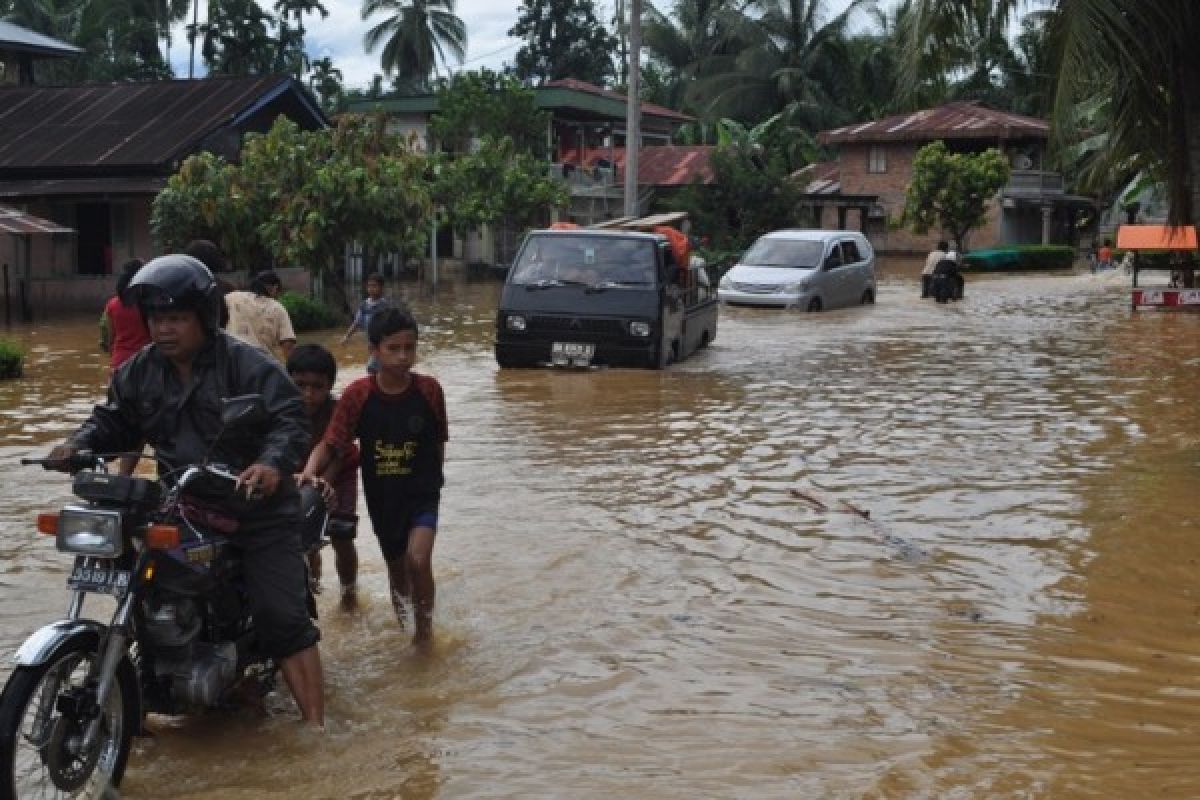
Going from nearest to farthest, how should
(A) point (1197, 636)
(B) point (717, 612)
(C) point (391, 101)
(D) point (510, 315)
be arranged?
(A) point (1197, 636), (B) point (717, 612), (D) point (510, 315), (C) point (391, 101)

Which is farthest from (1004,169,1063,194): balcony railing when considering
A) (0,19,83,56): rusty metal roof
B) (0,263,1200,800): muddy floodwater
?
(0,263,1200,800): muddy floodwater

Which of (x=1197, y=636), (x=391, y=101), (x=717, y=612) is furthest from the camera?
(x=391, y=101)

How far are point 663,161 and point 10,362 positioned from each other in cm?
3736

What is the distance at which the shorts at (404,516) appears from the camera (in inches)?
244

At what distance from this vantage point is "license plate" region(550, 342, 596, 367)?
53.7ft

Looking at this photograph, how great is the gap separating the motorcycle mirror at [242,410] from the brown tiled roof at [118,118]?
969 inches

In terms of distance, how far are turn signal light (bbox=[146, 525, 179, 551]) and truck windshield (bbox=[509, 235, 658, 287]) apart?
12.2 meters

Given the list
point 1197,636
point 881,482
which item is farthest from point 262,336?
point 1197,636

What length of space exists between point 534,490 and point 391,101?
1550 inches

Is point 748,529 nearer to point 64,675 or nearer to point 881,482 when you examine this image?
point 881,482

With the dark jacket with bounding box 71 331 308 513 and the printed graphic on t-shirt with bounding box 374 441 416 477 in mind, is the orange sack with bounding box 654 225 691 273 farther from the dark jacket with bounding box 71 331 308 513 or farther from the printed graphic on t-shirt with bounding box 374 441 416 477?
the dark jacket with bounding box 71 331 308 513

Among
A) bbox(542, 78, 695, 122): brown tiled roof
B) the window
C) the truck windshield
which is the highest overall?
bbox(542, 78, 695, 122): brown tiled roof

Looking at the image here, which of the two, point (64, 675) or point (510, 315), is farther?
point (510, 315)

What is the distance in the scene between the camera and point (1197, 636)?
6.60 meters
